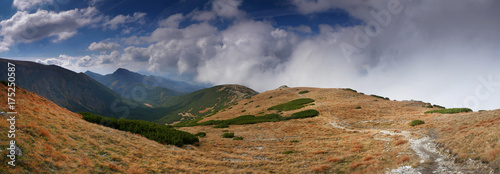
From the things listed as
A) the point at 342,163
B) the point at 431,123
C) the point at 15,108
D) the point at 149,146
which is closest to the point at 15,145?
the point at 15,108

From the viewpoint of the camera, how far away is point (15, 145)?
759cm

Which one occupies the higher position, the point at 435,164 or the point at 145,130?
the point at 145,130

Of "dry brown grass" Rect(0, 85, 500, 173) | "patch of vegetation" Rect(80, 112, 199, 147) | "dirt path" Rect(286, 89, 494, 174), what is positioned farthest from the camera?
"patch of vegetation" Rect(80, 112, 199, 147)

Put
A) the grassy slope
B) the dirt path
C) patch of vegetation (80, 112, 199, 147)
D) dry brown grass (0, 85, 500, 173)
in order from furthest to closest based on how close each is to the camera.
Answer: patch of vegetation (80, 112, 199, 147) < dry brown grass (0, 85, 500, 173) < the dirt path < the grassy slope

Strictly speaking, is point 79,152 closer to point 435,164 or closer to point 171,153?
point 171,153

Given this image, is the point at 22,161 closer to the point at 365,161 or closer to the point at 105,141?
the point at 105,141

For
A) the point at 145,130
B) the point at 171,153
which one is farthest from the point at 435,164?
the point at 145,130

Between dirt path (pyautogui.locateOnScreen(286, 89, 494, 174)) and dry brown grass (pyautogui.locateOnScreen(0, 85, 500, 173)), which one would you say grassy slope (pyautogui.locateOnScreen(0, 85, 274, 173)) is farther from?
dirt path (pyautogui.locateOnScreen(286, 89, 494, 174))

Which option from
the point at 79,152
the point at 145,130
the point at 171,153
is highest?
the point at 79,152

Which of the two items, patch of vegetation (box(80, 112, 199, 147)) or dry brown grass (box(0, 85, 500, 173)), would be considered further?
patch of vegetation (box(80, 112, 199, 147))

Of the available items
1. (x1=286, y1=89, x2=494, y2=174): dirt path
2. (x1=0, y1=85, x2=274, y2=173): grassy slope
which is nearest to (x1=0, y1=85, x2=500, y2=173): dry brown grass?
(x1=0, y1=85, x2=274, y2=173): grassy slope

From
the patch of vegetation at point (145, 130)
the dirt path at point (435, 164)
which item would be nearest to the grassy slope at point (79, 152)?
the patch of vegetation at point (145, 130)

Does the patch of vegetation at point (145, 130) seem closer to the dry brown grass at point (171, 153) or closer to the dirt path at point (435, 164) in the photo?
the dry brown grass at point (171, 153)

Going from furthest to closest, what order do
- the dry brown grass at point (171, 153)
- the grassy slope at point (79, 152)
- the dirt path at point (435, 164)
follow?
1. the dry brown grass at point (171, 153)
2. the dirt path at point (435, 164)
3. the grassy slope at point (79, 152)
